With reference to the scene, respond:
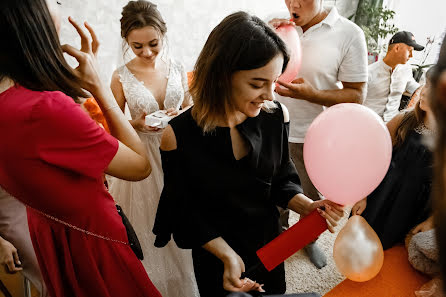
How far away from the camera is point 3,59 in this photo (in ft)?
2.47

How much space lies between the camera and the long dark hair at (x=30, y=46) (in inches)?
28.4

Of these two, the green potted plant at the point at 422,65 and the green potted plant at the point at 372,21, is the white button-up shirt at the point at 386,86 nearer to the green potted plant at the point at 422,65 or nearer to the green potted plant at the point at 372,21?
the green potted plant at the point at 422,65

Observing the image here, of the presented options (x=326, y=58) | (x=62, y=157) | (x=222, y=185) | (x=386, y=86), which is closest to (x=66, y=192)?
(x=62, y=157)

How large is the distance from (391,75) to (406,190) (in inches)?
87.4

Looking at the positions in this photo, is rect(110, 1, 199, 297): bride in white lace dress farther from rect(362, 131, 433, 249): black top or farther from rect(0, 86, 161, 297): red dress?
rect(362, 131, 433, 249): black top

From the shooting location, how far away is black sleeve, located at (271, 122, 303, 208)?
117cm

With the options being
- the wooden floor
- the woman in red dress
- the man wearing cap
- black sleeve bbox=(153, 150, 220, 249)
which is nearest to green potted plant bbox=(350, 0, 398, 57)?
the man wearing cap

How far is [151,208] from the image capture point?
195cm

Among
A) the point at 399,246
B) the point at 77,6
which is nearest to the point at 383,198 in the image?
the point at 399,246

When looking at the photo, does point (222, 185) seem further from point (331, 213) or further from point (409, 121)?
point (409, 121)

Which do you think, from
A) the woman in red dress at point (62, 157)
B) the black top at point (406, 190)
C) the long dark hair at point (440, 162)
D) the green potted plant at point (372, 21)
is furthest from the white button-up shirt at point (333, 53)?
the green potted plant at point (372, 21)

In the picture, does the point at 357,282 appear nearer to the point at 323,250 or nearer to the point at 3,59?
the point at 323,250

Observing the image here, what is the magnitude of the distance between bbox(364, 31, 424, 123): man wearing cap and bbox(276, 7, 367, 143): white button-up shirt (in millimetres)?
1614

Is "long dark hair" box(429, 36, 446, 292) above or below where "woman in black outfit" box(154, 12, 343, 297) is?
above
